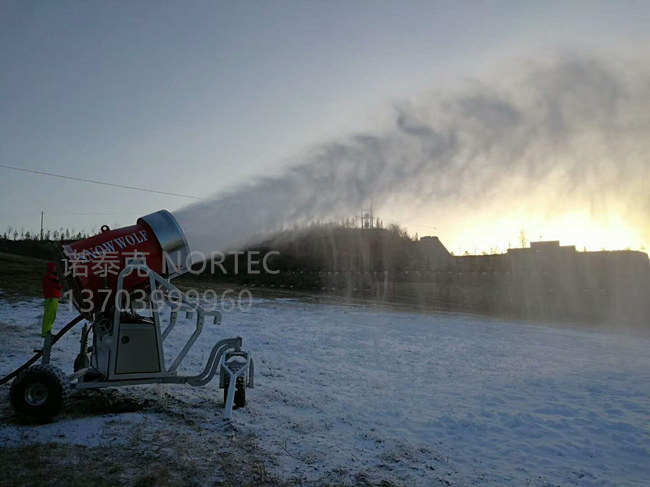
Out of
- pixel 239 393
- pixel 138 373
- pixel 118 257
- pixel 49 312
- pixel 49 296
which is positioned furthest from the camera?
pixel 49 296

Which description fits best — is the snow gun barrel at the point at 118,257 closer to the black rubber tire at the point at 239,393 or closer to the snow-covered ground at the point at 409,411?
the snow-covered ground at the point at 409,411

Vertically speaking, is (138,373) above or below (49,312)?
below

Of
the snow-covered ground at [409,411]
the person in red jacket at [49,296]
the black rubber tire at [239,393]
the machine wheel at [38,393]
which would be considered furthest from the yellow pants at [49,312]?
the black rubber tire at [239,393]

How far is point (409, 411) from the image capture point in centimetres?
880

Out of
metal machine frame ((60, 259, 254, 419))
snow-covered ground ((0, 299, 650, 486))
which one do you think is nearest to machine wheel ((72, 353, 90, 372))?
metal machine frame ((60, 259, 254, 419))

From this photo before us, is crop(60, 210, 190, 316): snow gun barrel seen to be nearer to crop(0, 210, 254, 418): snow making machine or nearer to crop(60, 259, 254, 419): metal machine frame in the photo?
crop(0, 210, 254, 418): snow making machine

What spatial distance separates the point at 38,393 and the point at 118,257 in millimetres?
2201

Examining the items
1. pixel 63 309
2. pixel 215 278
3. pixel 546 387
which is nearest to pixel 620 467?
pixel 546 387

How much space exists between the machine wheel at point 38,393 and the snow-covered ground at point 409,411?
0.74ft

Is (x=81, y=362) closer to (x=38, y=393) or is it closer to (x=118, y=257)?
(x=38, y=393)

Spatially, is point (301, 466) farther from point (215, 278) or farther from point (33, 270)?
point (215, 278)

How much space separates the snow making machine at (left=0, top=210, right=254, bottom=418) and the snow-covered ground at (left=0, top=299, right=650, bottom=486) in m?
0.51

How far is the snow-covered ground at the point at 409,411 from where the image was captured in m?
6.24

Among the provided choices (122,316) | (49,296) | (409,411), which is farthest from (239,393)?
(49,296)
